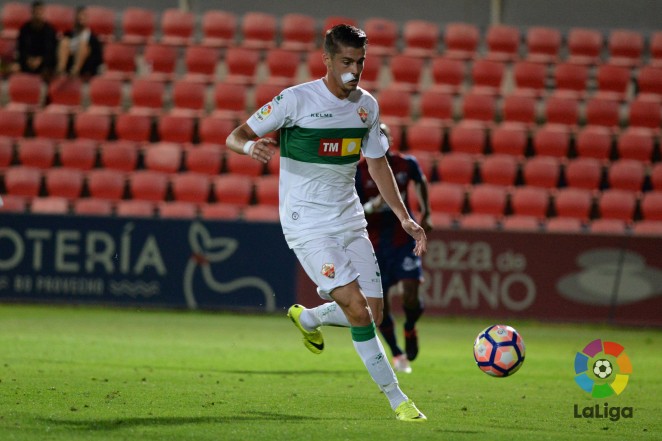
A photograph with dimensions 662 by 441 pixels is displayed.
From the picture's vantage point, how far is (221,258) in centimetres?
1519

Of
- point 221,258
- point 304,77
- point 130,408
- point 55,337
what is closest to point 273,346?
point 55,337

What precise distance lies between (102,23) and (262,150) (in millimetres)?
14511

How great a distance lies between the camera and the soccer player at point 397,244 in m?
10.1

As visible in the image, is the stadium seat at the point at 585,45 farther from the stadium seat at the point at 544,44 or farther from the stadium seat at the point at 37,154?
the stadium seat at the point at 37,154

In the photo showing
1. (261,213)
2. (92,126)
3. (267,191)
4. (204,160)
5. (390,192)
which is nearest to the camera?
(390,192)

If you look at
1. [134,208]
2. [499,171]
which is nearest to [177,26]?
[134,208]

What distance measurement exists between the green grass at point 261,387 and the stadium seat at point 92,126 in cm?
434

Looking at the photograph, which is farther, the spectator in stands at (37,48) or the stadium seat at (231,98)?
the stadium seat at (231,98)

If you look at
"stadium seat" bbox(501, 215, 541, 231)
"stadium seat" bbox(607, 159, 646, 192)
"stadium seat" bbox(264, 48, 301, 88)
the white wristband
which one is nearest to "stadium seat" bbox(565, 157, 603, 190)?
"stadium seat" bbox(607, 159, 646, 192)

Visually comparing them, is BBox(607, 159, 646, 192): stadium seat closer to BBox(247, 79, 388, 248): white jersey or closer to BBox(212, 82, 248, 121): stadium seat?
BBox(212, 82, 248, 121): stadium seat

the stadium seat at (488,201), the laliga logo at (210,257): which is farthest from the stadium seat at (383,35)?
the laliga logo at (210,257)

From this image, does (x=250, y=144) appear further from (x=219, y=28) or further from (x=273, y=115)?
(x=219, y=28)

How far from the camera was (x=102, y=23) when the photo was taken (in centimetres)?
1989

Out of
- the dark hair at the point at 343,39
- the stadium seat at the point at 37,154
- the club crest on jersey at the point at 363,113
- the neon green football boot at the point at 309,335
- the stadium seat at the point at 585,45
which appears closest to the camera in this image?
the dark hair at the point at 343,39
